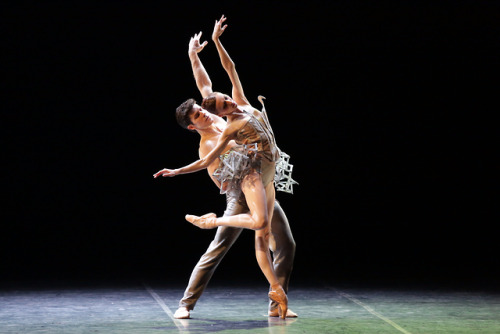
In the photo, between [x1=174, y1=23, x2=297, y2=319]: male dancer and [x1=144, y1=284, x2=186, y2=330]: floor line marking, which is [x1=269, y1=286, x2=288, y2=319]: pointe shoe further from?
[x1=144, y1=284, x2=186, y2=330]: floor line marking

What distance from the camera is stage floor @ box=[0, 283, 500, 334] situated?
3.45 meters

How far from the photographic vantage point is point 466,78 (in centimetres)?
660

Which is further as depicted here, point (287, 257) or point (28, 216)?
point (28, 216)

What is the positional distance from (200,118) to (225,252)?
0.75 metres

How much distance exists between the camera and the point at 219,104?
3555mm

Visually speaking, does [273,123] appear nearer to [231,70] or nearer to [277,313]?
[231,70]

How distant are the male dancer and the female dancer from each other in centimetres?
11

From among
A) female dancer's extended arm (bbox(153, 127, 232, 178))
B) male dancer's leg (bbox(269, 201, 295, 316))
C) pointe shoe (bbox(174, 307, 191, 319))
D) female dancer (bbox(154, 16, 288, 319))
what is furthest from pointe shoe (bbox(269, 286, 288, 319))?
female dancer's extended arm (bbox(153, 127, 232, 178))

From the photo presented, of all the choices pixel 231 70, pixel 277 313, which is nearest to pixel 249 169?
pixel 231 70

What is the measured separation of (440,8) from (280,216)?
3.37 m

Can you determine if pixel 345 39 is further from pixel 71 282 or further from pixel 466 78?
pixel 71 282

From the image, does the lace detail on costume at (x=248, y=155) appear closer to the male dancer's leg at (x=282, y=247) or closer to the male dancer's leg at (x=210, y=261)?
the male dancer's leg at (x=210, y=261)

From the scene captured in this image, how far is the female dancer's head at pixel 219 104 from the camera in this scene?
11.7 feet

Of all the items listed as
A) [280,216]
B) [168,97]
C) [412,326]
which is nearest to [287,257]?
[280,216]
